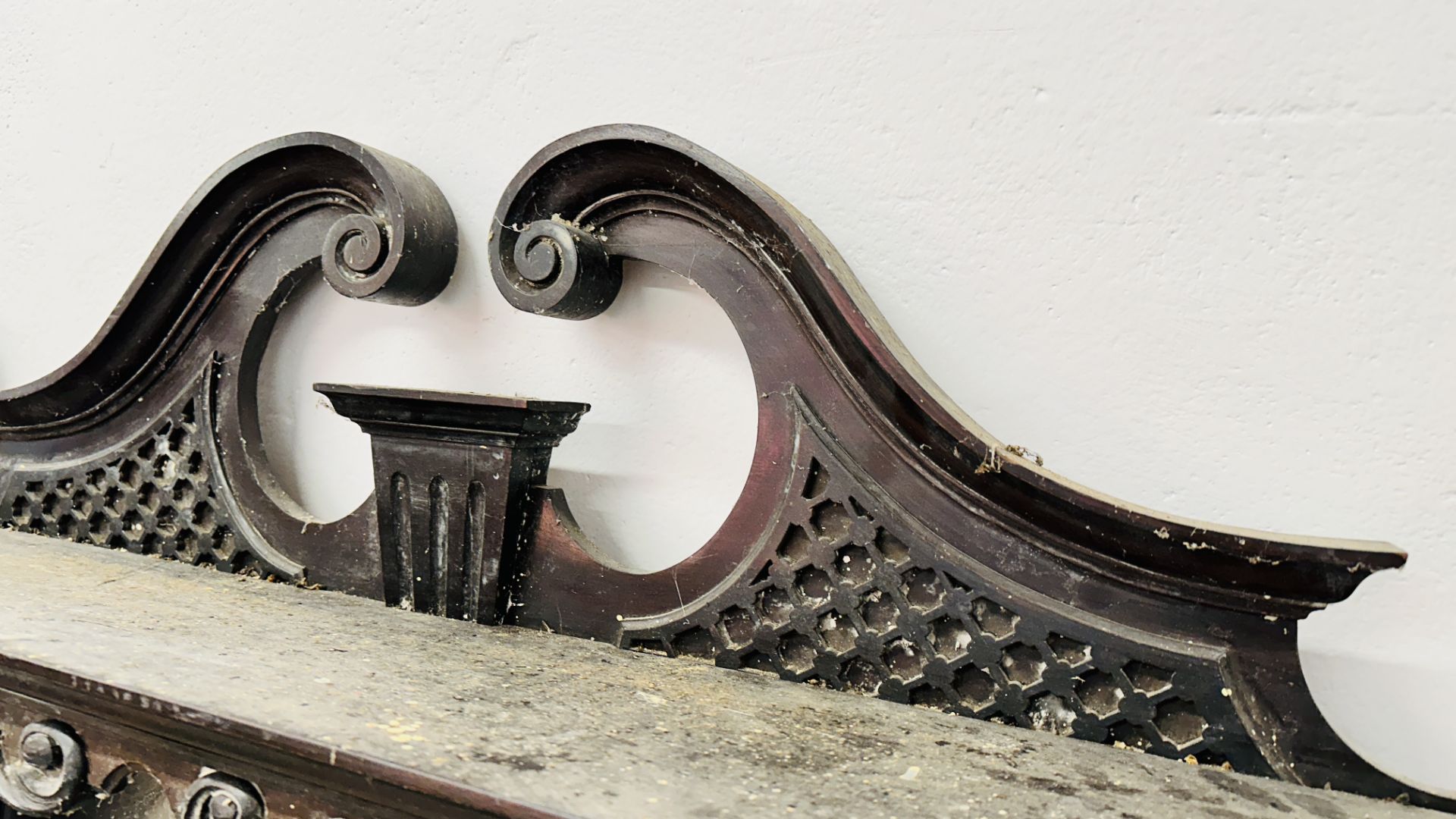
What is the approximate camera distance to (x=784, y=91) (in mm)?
985

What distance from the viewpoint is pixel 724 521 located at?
947 mm

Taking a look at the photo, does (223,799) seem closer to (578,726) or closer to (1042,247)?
(578,726)

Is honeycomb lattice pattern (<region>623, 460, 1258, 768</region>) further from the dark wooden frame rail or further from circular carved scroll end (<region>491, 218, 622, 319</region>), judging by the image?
circular carved scroll end (<region>491, 218, 622, 319</region>)

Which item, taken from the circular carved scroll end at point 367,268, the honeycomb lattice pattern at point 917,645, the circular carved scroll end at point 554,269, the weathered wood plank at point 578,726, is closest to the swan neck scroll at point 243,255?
the circular carved scroll end at point 367,268

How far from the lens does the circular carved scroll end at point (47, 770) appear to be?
76 centimetres

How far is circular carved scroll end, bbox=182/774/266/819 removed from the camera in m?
0.67

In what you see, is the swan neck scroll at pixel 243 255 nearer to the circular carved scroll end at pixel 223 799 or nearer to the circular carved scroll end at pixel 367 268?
the circular carved scroll end at pixel 367 268

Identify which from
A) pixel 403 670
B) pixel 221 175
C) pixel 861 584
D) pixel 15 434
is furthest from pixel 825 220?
pixel 15 434

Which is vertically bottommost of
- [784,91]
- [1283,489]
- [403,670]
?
[403,670]

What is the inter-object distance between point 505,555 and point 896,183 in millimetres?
520

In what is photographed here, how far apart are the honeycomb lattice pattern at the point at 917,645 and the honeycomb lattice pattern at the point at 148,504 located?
60 centimetres

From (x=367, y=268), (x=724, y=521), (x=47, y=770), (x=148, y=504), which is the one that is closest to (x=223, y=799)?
(x=47, y=770)

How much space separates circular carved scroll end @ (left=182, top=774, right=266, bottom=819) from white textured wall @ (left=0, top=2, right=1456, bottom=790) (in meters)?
0.45

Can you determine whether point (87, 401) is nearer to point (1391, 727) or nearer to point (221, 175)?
point (221, 175)
